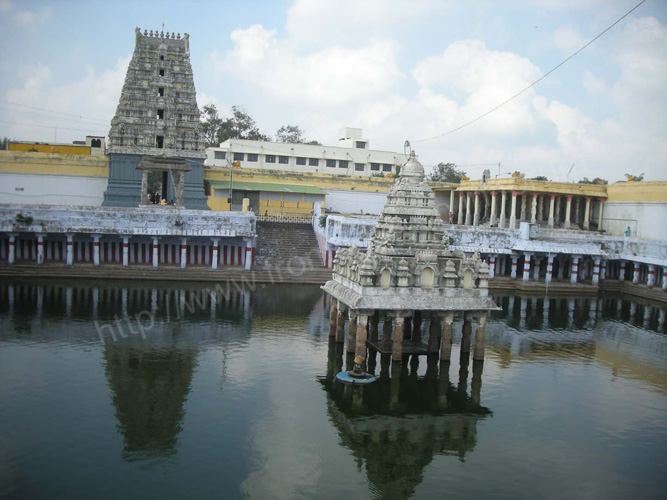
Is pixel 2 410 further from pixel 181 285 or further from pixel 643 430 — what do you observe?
pixel 181 285

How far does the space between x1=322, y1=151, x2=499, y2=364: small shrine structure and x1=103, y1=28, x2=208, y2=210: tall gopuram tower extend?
886 inches

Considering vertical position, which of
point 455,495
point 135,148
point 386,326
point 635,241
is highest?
point 135,148

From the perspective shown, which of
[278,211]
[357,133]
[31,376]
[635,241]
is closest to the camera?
[31,376]

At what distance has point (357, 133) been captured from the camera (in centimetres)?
6581

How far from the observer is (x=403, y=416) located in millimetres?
16422

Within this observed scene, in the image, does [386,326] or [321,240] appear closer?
[386,326]

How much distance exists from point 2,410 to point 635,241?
34.9 m

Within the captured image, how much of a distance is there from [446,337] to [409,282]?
2.13 m

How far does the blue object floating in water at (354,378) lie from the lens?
18125 mm

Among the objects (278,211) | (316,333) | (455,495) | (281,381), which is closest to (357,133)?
(278,211)

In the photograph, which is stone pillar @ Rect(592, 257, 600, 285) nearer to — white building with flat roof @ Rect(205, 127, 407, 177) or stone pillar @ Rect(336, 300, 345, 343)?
stone pillar @ Rect(336, 300, 345, 343)

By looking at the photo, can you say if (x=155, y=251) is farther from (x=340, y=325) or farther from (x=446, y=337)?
(x=446, y=337)

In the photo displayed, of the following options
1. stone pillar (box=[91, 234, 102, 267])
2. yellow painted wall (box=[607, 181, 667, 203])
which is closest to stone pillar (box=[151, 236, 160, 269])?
stone pillar (box=[91, 234, 102, 267])

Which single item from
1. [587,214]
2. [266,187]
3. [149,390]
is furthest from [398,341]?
[587,214]
